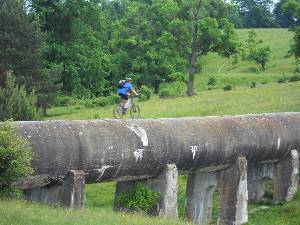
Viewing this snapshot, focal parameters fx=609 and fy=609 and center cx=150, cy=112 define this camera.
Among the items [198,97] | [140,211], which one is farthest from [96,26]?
[140,211]

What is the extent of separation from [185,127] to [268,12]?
109 meters

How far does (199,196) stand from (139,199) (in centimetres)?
428

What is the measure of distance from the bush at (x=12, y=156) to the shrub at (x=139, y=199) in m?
6.76

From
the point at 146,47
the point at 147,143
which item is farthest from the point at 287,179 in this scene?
the point at 146,47

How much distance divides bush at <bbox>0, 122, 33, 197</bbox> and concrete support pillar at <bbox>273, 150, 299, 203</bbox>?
637 inches

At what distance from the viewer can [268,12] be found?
127750 mm

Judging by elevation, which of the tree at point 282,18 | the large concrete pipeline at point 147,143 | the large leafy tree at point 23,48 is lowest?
the large concrete pipeline at point 147,143

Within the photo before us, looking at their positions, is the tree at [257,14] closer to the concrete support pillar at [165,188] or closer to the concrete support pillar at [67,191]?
the concrete support pillar at [165,188]

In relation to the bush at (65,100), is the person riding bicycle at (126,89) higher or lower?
higher

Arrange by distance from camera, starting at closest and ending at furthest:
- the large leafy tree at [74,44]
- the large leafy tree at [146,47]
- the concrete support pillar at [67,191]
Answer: the concrete support pillar at [67,191]
the large leafy tree at [74,44]
the large leafy tree at [146,47]

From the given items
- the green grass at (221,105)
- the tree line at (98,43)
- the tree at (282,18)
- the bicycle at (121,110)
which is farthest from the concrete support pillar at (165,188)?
the tree at (282,18)

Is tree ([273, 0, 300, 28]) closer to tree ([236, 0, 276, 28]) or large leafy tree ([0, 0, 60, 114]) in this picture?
tree ([236, 0, 276, 28])

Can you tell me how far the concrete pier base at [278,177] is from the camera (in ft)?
95.8

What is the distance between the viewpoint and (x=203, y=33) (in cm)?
5622
